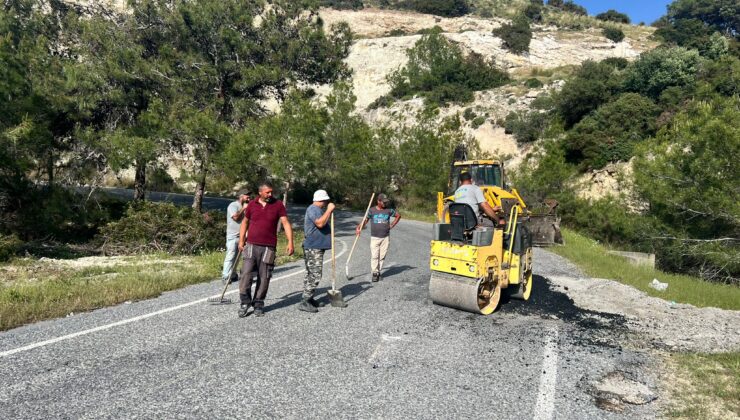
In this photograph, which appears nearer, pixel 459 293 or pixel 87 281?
pixel 459 293

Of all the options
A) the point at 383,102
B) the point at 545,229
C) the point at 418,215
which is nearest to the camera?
the point at 545,229

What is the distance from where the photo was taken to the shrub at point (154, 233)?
13367 mm

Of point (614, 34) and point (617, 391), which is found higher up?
point (614, 34)

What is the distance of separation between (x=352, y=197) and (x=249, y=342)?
103 ft

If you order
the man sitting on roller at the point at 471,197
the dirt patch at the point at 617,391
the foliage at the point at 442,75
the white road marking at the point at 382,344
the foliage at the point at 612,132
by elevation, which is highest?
the foliage at the point at 442,75

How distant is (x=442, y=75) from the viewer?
54.5m

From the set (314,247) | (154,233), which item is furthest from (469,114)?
(314,247)

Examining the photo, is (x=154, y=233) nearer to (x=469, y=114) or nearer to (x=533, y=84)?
(x=469, y=114)

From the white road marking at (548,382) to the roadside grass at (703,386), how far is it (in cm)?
97

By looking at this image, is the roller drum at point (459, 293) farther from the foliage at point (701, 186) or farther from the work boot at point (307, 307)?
the foliage at point (701, 186)

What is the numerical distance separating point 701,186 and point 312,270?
46.3 feet

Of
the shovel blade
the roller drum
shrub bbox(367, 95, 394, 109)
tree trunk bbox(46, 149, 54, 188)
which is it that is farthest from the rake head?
shrub bbox(367, 95, 394, 109)

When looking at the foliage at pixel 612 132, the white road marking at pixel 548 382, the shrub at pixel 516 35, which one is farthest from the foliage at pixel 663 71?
the white road marking at pixel 548 382

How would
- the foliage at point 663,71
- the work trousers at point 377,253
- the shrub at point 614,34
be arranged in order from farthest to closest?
1. the shrub at point 614,34
2. the foliage at point 663,71
3. the work trousers at point 377,253
